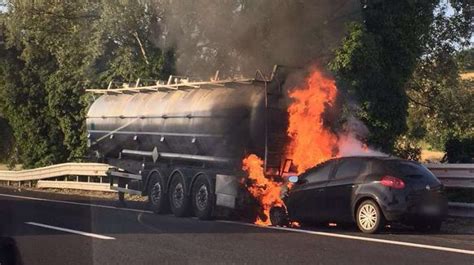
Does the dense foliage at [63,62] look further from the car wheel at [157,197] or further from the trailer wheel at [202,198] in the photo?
the trailer wheel at [202,198]

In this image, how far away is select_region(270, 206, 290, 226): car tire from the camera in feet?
37.9

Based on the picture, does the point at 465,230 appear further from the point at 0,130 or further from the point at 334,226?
the point at 0,130

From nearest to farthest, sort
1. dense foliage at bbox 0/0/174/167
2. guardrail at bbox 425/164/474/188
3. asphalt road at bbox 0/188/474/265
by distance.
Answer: asphalt road at bbox 0/188/474/265 → guardrail at bbox 425/164/474/188 → dense foliage at bbox 0/0/174/167

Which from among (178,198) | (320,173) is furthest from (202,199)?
(320,173)

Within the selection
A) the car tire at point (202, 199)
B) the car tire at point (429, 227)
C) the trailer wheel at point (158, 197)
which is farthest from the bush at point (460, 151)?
the trailer wheel at point (158, 197)

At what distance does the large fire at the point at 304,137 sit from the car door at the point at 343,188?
5.15ft

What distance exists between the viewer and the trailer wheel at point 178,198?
527 inches

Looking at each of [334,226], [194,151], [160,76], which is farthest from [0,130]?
[334,226]

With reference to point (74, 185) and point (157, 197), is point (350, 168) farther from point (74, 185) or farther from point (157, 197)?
point (74, 185)

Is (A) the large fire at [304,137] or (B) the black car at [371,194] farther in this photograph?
(A) the large fire at [304,137]

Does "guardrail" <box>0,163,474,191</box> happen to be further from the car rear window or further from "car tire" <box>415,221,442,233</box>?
the car rear window

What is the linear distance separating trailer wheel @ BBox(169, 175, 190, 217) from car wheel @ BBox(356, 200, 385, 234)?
4.27 m

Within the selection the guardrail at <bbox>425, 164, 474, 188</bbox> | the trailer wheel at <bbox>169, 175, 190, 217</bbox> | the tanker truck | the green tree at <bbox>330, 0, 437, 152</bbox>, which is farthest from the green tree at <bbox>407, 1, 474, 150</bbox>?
the trailer wheel at <bbox>169, 175, 190, 217</bbox>

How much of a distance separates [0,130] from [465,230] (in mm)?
27285
